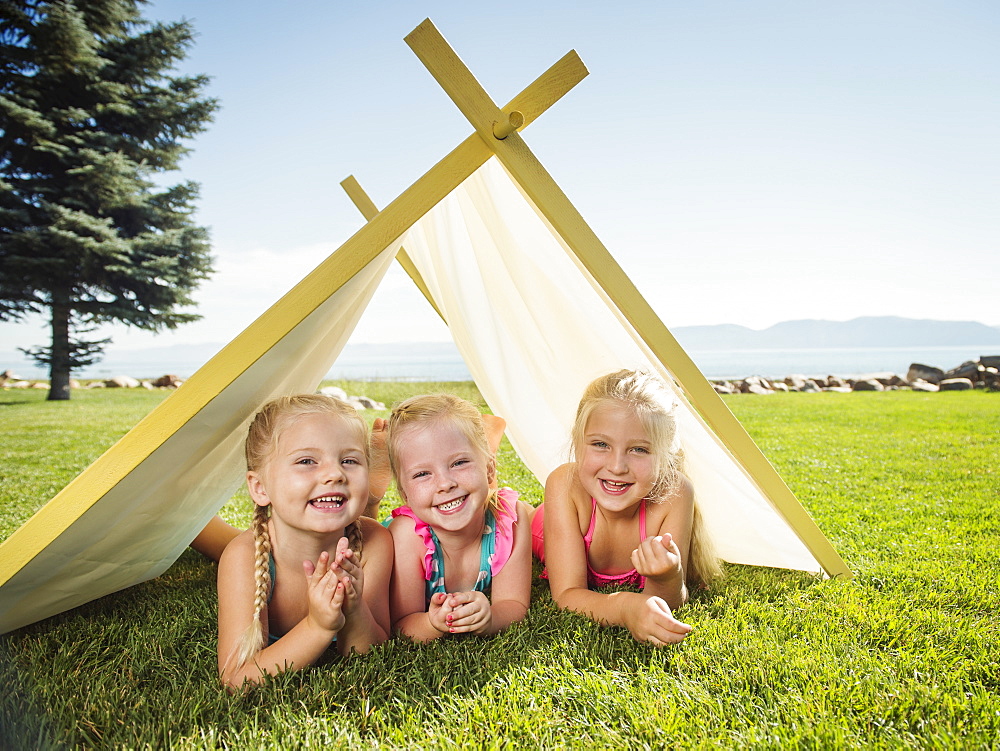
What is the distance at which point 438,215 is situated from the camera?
3.19 m

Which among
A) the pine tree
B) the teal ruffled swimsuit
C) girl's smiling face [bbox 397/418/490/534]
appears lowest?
the teal ruffled swimsuit

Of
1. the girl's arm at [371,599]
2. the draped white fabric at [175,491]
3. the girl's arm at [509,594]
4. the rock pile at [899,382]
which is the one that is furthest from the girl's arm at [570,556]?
the rock pile at [899,382]

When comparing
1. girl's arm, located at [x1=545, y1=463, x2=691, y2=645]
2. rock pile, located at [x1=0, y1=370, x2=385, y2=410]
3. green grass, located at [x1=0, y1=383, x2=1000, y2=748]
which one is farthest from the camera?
rock pile, located at [x1=0, y1=370, x2=385, y2=410]

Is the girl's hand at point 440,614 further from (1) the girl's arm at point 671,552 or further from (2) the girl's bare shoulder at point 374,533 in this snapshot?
(1) the girl's arm at point 671,552

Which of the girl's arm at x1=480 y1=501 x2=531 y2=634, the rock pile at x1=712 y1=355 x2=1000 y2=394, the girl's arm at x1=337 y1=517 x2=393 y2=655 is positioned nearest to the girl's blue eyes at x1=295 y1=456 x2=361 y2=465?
the girl's arm at x1=337 y1=517 x2=393 y2=655

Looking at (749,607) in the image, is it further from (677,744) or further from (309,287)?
(309,287)

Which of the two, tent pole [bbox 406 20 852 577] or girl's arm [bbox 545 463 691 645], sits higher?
tent pole [bbox 406 20 852 577]

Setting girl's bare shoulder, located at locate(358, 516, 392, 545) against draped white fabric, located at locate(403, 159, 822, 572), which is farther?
draped white fabric, located at locate(403, 159, 822, 572)

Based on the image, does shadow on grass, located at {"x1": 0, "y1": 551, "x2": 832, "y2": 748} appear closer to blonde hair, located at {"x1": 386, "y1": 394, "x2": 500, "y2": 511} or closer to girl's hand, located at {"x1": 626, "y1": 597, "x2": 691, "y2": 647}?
girl's hand, located at {"x1": 626, "y1": 597, "x2": 691, "y2": 647}

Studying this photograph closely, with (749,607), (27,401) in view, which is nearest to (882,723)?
(749,607)

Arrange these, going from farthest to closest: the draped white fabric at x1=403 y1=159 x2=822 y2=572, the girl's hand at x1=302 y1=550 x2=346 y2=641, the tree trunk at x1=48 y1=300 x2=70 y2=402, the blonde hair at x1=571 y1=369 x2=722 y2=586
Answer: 1. the tree trunk at x1=48 y1=300 x2=70 y2=402
2. the draped white fabric at x1=403 y1=159 x2=822 y2=572
3. the blonde hair at x1=571 y1=369 x2=722 y2=586
4. the girl's hand at x1=302 y1=550 x2=346 y2=641

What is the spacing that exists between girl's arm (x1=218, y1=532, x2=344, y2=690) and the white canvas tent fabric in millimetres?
380

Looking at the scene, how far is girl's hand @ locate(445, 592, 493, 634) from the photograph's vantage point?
2195mm

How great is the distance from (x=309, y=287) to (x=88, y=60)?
20.3 metres
